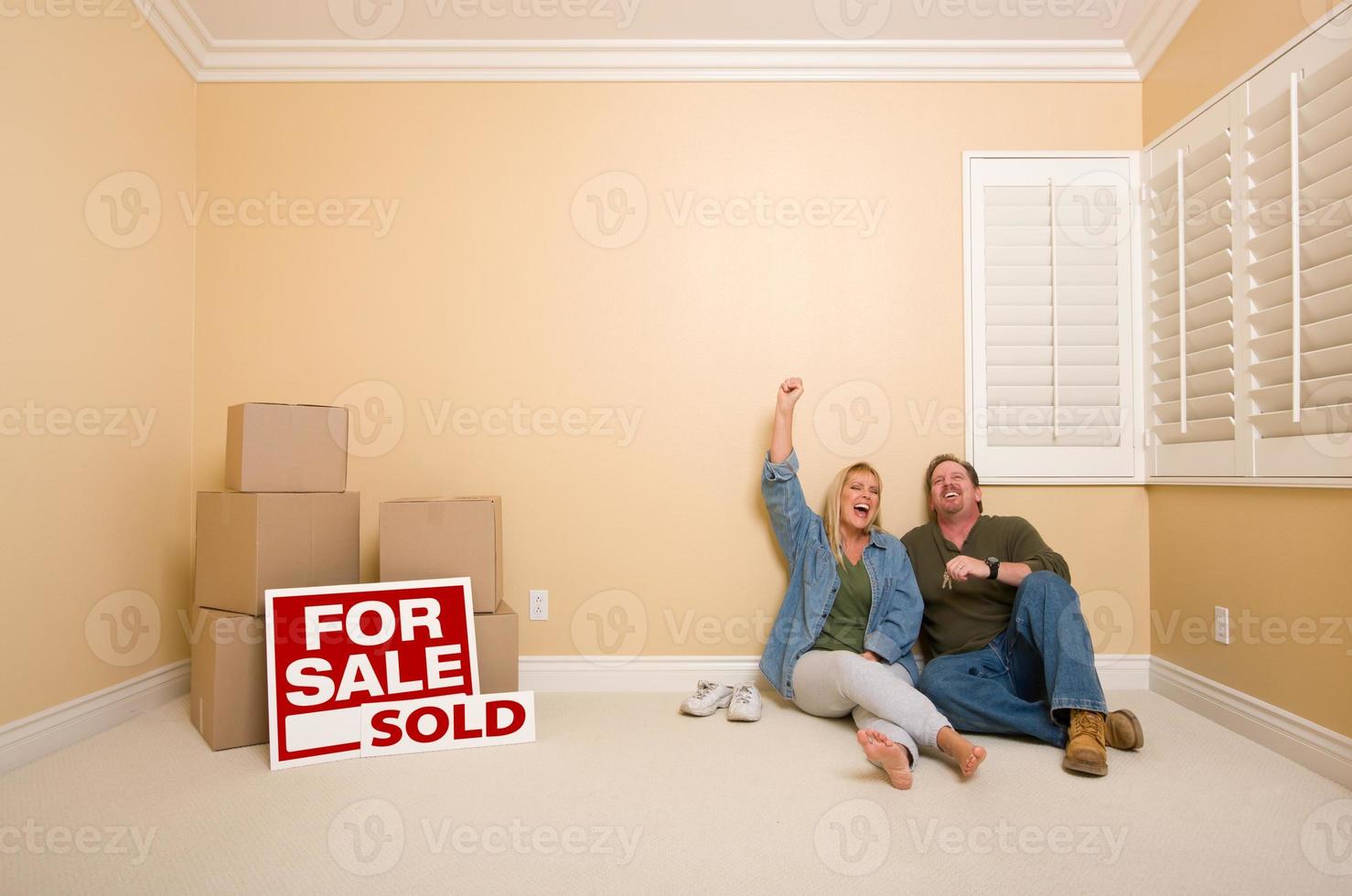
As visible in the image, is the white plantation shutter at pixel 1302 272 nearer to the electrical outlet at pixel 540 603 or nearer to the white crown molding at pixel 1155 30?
the white crown molding at pixel 1155 30

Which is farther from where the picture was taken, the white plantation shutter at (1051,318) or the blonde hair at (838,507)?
the white plantation shutter at (1051,318)

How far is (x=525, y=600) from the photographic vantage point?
292cm

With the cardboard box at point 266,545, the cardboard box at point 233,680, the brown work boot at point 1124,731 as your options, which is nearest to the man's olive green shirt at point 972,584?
the brown work boot at point 1124,731

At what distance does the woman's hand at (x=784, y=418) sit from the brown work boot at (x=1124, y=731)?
4.01 feet

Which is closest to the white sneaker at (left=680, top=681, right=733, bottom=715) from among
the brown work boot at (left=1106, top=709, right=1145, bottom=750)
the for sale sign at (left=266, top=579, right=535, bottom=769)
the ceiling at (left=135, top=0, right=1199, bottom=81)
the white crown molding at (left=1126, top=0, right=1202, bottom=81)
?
the for sale sign at (left=266, top=579, right=535, bottom=769)

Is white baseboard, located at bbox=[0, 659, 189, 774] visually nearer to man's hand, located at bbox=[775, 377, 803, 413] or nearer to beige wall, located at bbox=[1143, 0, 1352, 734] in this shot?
man's hand, located at bbox=[775, 377, 803, 413]

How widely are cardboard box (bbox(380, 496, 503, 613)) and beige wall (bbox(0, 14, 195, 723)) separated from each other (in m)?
0.88

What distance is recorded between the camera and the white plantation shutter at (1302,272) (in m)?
1.99

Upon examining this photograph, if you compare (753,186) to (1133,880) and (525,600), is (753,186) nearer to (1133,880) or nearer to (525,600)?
(525,600)

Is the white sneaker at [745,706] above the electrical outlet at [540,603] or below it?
below

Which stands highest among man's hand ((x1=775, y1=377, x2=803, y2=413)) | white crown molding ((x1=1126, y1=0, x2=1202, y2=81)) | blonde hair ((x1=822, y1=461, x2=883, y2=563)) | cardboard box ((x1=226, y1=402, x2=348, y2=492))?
white crown molding ((x1=1126, y1=0, x2=1202, y2=81))

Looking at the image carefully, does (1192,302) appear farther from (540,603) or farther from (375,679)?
(375,679)

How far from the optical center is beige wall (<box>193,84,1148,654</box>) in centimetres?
293

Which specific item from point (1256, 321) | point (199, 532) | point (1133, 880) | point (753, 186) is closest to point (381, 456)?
point (199, 532)
